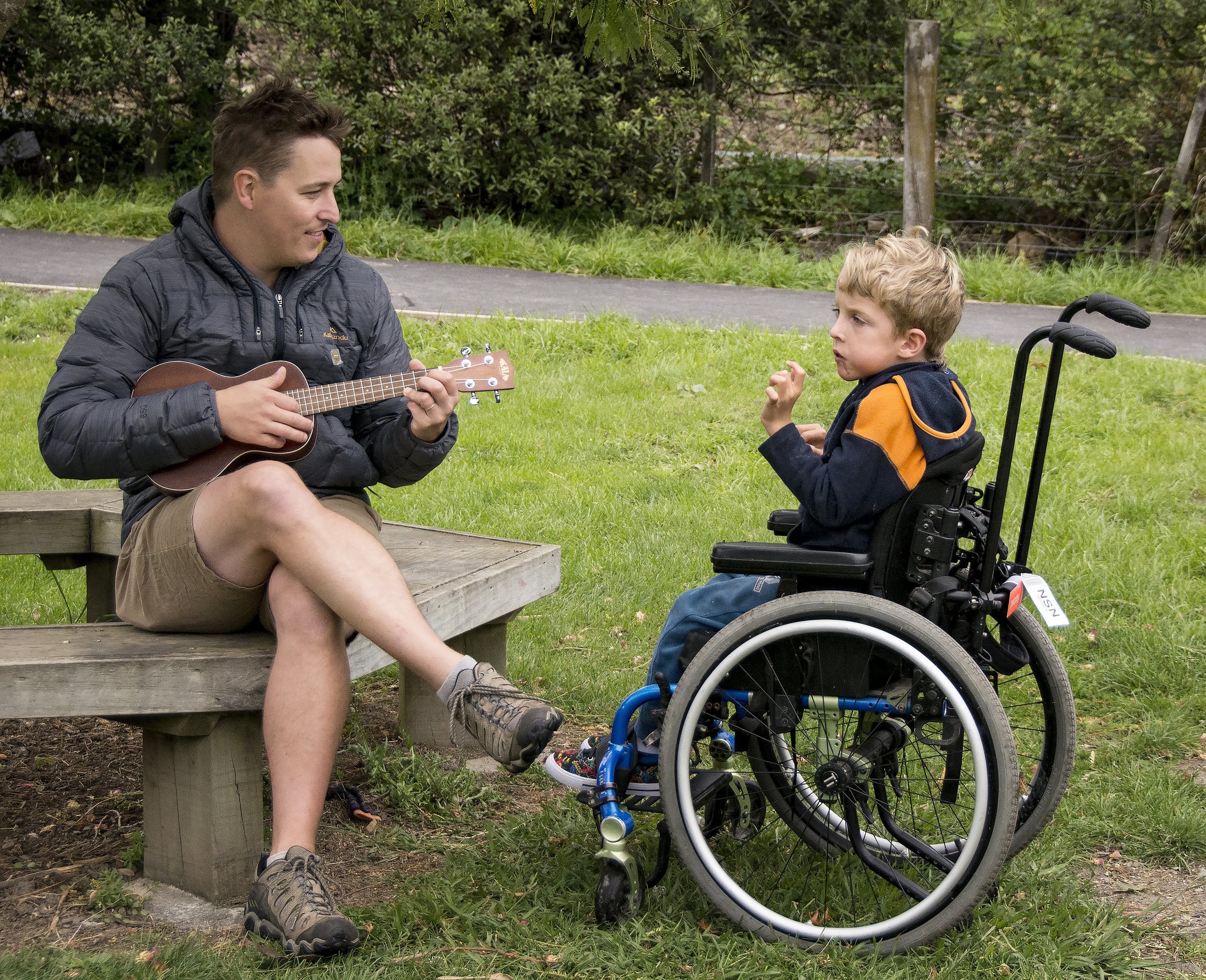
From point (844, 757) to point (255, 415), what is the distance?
1.42 meters

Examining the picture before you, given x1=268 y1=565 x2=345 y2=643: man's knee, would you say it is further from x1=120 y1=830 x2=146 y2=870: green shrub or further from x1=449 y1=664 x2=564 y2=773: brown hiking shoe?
x1=120 y1=830 x2=146 y2=870: green shrub

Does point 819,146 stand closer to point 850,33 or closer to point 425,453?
point 850,33

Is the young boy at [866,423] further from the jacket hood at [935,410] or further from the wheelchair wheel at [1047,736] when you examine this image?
the wheelchair wheel at [1047,736]

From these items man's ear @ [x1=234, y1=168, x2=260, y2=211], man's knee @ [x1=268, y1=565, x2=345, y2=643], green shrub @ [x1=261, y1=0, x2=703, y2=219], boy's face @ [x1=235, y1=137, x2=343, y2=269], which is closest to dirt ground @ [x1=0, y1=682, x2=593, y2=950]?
man's knee @ [x1=268, y1=565, x2=345, y2=643]

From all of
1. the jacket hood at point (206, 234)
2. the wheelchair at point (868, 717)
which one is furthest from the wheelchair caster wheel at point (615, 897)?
the jacket hood at point (206, 234)

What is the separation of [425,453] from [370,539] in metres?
0.40

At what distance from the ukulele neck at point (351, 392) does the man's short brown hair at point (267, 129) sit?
1.61 feet

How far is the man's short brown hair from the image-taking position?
2885 millimetres

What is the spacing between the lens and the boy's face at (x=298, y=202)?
9.50 feet

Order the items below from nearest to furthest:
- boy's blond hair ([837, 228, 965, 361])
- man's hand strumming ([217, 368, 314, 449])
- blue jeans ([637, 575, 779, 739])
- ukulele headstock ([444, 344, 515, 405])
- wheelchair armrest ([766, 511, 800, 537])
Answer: boy's blond hair ([837, 228, 965, 361]), blue jeans ([637, 575, 779, 739]), man's hand strumming ([217, 368, 314, 449]), wheelchair armrest ([766, 511, 800, 537]), ukulele headstock ([444, 344, 515, 405])

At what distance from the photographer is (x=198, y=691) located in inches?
101

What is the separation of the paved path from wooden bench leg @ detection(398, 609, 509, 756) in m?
4.73

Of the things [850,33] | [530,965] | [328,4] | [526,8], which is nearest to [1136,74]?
[850,33]

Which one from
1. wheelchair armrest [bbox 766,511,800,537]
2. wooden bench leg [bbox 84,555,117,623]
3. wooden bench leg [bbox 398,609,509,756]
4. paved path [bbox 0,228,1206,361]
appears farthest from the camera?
paved path [bbox 0,228,1206,361]
